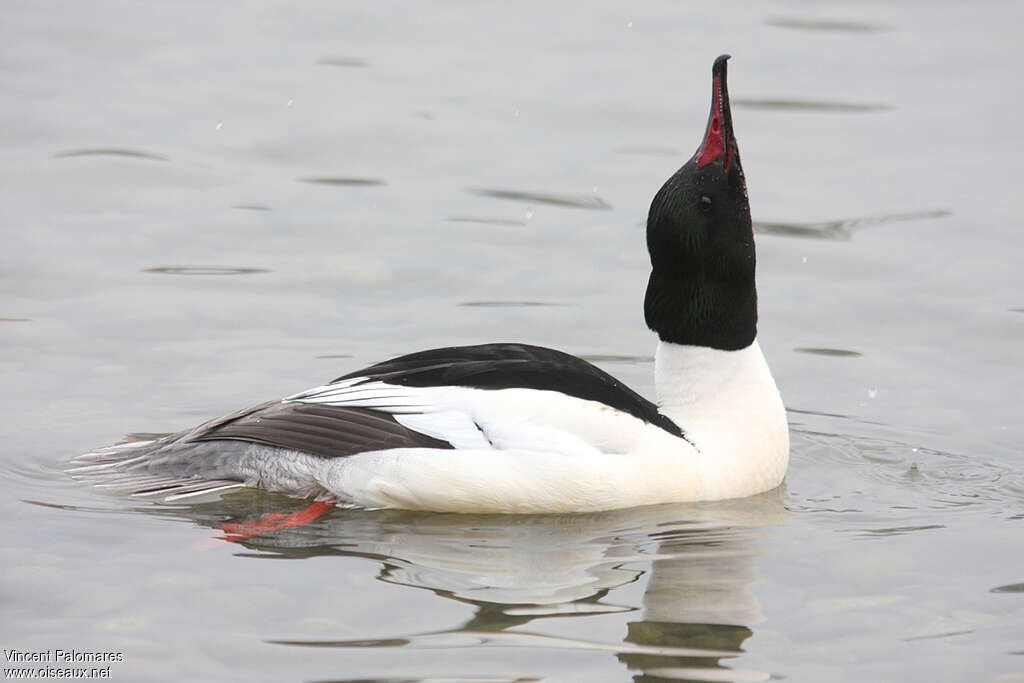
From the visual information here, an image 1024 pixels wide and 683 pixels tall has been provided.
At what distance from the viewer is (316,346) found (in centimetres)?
878

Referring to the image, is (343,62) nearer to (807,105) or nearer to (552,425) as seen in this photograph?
(807,105)

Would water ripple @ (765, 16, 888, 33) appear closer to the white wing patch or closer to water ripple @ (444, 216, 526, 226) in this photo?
water ripple @ (444, 216, 526, 226)

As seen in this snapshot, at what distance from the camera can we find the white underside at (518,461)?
645 centimetres

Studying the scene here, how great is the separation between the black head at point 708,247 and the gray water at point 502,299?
77cm

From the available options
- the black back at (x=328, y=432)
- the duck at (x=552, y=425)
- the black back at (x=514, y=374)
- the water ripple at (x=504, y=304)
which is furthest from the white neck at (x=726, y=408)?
the water ripple at (x=504, y=304)

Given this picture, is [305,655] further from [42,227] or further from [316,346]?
[42,227]

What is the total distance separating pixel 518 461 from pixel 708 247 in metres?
1.22

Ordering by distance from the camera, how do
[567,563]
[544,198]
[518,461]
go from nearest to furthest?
[567,563] → [518,461] → [544,198]

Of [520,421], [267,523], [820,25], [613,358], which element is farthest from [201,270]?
[820,25]

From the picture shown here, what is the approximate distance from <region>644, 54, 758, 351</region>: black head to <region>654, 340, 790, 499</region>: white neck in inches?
3.1

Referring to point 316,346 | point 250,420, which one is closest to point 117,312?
point 316,346

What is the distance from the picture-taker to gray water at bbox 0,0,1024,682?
5625mm

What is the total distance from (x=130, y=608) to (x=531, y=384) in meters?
1.84

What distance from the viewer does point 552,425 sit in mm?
6457
